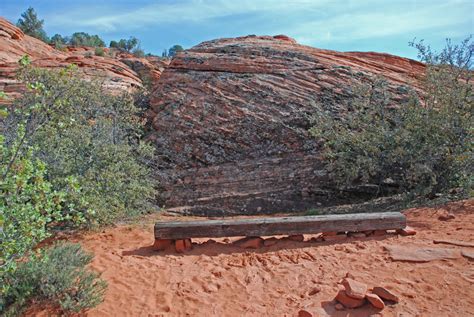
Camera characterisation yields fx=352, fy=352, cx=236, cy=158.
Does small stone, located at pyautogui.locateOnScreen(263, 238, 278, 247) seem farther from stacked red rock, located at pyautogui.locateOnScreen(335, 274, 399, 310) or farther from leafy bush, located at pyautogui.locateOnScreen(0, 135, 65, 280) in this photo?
leafy bush, located at pyautogui.locateOnScreen(0, 135, 65, 280)

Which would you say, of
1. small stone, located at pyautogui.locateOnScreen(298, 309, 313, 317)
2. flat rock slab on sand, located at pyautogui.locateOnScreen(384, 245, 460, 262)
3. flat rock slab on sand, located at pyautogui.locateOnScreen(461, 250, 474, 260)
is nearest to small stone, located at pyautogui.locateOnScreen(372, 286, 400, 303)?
small stone, located at pyautogui.locateOnScreen(298, 309, 313, 317)

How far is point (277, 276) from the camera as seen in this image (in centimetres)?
427

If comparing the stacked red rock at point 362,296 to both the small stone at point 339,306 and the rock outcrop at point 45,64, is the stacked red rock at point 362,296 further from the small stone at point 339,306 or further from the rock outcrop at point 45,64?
the rock outcrop at point 45,64

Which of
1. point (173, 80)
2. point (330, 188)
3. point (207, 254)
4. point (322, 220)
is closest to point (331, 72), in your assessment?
point (330, 188)

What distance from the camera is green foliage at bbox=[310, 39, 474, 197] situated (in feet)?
24.0

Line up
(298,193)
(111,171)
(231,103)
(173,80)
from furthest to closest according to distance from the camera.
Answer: (173,80)
(231,103)
(298,193)
(111,171)

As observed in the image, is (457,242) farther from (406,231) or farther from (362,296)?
(362,296)

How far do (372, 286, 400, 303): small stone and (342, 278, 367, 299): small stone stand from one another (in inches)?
4.5

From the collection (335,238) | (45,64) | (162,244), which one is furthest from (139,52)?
(335,238)

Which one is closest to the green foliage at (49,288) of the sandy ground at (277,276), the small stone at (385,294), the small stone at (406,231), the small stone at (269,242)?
the sandy ground at (277,276)

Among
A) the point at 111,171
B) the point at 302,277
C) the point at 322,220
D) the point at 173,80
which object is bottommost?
the point at 302,277

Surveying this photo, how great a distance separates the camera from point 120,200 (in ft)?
22.5

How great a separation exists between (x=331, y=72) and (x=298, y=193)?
449cm

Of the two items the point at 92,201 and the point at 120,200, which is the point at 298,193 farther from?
the point at 92,201
